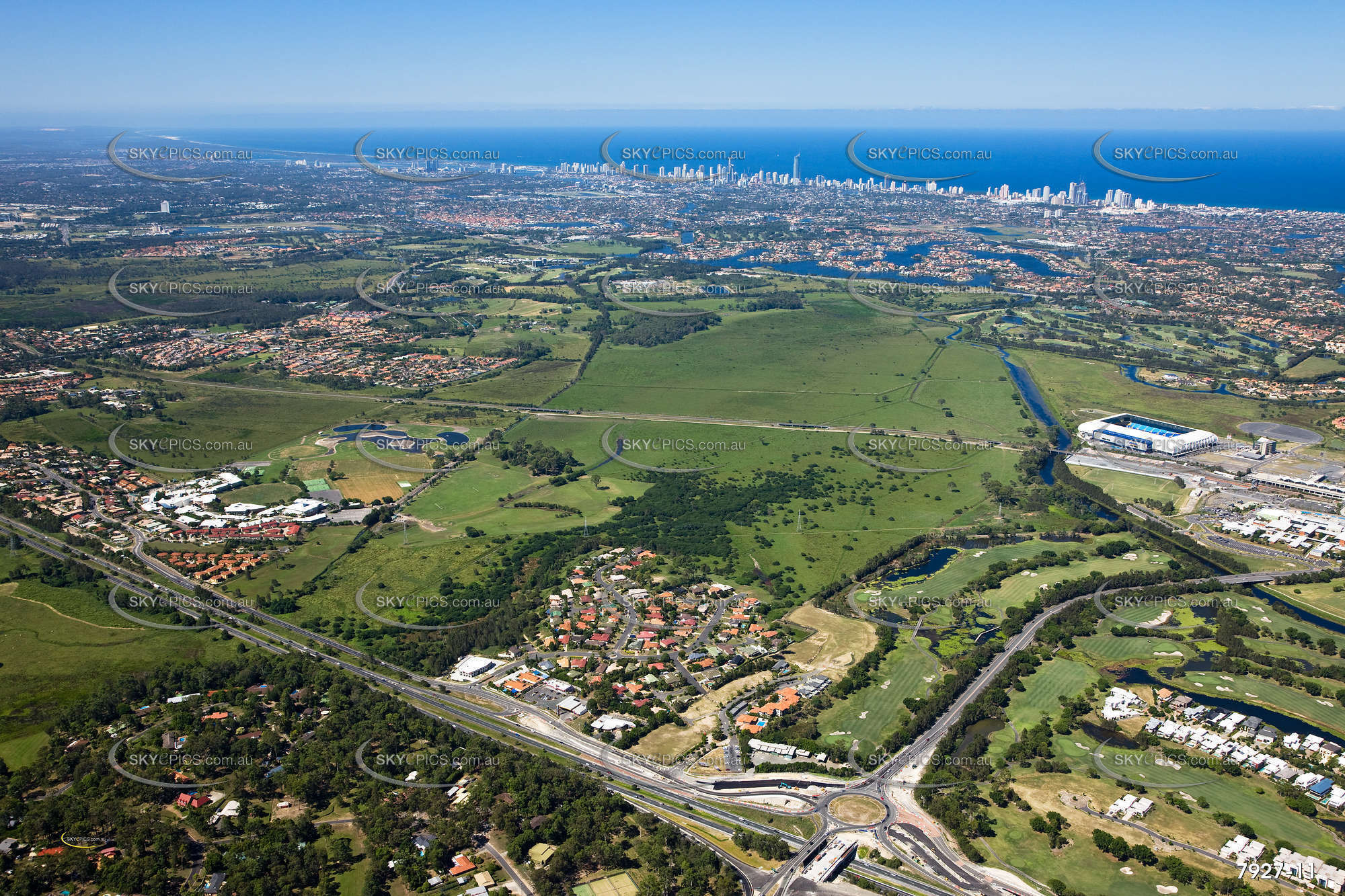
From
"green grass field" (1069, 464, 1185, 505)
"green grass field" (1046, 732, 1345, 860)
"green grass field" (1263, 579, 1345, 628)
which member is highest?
"green grass field" (1069, 464, 1185, 505)

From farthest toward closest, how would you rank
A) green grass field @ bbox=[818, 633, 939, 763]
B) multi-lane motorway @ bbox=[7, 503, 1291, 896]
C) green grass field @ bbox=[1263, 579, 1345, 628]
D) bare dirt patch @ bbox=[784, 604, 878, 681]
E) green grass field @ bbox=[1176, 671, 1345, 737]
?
1. green grass field @ bbox=[1263, 579, 1345, 628]
2. bare dirt patch @ bbox=[784, 604, 878, 681]
3. green grass field @ bbox=[1176, 671, 1345, 737]
4. green grass field @ bbox=[818, 633, 939, 763]
5. multi-lane motorway @ bbox=[7, 503, 1291, 896]

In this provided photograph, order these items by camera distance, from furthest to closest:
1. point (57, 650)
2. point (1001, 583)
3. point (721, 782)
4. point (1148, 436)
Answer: point (1148, 436) < point (1001, 583) < point (57, 650) < point (721, 782)

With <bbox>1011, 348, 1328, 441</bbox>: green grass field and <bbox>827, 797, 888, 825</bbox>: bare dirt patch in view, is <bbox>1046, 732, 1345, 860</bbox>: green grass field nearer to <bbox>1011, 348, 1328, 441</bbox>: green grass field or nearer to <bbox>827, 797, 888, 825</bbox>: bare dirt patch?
<bbox>827, 797, 888, 825</bbox>: bare dirt patch

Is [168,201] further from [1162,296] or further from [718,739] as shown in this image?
[718,739]

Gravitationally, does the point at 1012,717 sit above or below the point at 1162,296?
below

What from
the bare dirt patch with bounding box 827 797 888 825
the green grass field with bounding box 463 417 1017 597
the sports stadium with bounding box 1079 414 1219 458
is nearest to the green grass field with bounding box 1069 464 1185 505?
the sports stadium with bounding box 1079 414 1219 458

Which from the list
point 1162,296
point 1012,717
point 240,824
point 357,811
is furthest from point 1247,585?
point 1162,296

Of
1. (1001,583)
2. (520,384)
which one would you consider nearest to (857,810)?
(1001,583)

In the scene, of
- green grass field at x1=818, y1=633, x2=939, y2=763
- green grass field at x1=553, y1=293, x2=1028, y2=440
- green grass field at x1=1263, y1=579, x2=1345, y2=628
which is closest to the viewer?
green grass field at x1=818, y1=633, x2=939, y2=763

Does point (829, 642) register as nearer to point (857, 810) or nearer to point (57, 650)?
point (857, 810)
